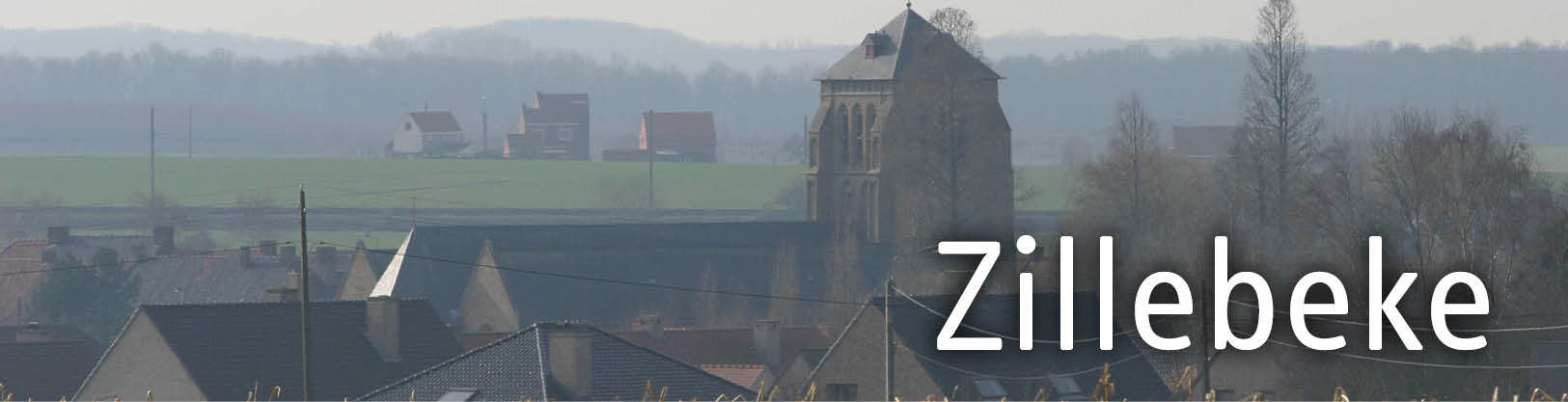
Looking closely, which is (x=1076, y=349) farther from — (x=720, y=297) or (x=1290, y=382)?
(x=720, y=297)

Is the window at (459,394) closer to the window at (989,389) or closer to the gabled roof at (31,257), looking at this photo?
the window at (989,389)

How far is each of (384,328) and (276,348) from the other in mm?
2629

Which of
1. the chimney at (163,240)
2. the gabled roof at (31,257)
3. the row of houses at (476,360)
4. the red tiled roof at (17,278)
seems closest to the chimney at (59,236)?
the gabled roof at (31,257)

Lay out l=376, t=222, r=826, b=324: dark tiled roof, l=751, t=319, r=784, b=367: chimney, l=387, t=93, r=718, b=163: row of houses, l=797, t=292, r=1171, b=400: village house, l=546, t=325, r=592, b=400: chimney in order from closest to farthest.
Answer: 1. l=546, t=325, r=592, b=400: chimney
2. l=797, t=292, r=1171, b=400: village house
3. l=751, t=319, r=784, b=367: chimney
4. l=376, t=222, r=826, b=324: dark tiled roof
5. l=387, t=93, r=718, b=163: row of houses

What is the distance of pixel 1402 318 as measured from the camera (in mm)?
45688

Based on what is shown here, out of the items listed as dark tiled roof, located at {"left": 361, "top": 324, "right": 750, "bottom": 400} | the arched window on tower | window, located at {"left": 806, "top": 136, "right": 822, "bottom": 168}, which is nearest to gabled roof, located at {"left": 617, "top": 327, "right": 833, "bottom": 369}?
dark tiled roof, located at {"left": 361, "top": 324, "right": 750, "bottom": 400}

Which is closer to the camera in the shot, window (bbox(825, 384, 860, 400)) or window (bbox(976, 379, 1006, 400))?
window (bbox(976, 379, 1006, 400))

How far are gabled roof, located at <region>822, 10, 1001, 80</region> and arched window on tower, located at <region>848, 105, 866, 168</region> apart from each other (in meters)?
1.53

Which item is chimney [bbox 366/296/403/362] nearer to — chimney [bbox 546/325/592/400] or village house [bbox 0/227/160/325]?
chimney [bbox 546/325/592/400]

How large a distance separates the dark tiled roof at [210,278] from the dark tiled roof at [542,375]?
3804cm

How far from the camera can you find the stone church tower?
93.6m

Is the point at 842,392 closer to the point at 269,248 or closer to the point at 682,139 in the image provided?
the point at 269,248

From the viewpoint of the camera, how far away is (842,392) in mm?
45625

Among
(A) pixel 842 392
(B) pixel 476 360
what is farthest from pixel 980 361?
(B) pixel 476 360
